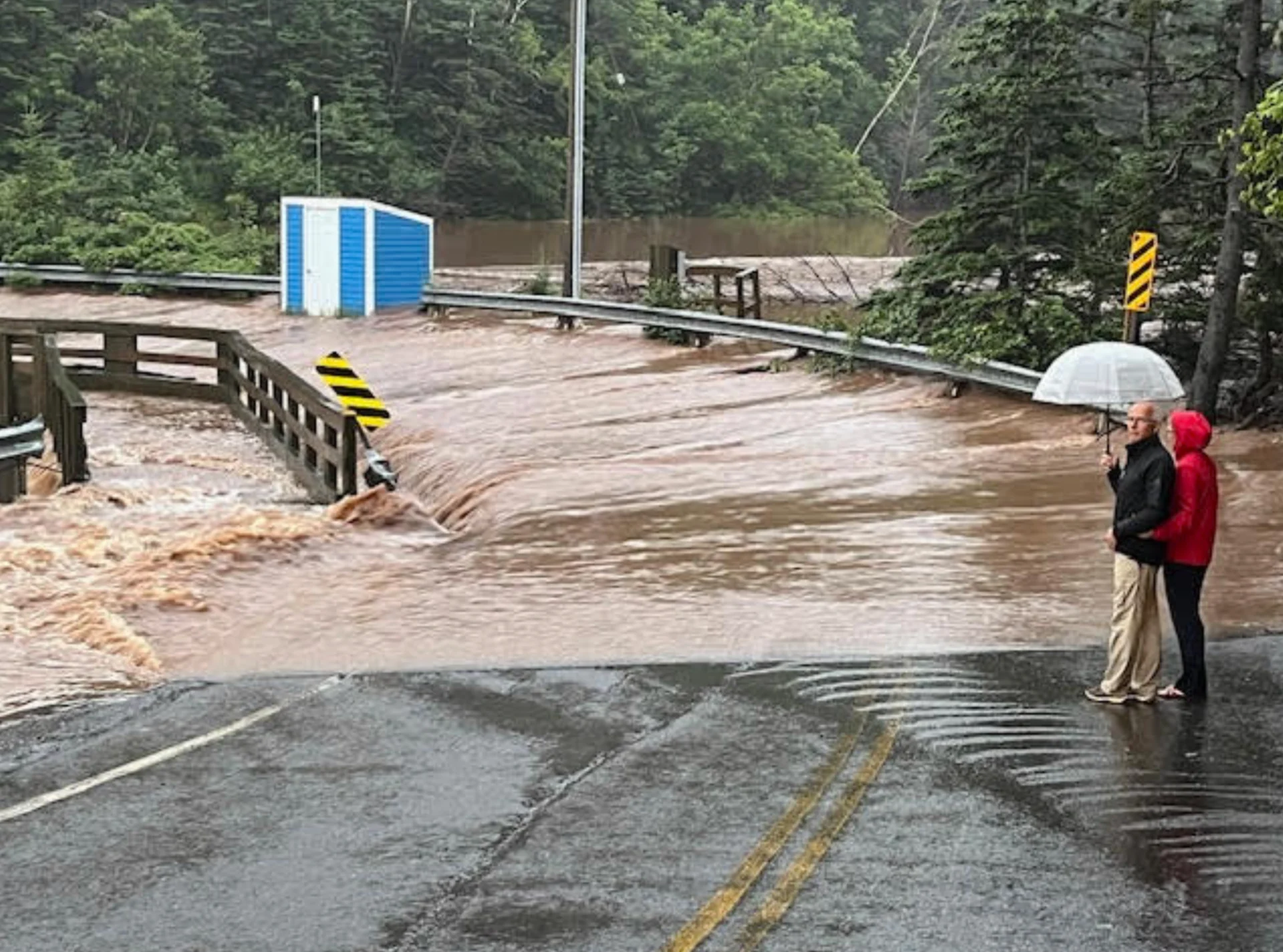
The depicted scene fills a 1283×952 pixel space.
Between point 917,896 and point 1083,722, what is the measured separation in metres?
2.65

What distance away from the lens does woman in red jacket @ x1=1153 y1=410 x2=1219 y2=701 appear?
8.64 metres

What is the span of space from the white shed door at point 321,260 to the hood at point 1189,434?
28675 mm

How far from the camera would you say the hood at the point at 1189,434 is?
8.61m

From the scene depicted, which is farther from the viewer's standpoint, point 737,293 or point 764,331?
point 737,293

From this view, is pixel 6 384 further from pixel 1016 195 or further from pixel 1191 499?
pixel 1191 499

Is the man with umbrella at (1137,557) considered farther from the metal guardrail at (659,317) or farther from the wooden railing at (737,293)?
the wooden railing at (737,293)

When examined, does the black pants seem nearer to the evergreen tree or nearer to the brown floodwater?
the brown floodwater

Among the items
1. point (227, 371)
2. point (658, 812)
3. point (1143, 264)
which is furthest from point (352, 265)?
point (658, 812)

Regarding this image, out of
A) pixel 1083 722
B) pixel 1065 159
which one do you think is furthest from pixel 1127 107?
pixel 1083 722

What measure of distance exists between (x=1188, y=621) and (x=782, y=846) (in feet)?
10.2

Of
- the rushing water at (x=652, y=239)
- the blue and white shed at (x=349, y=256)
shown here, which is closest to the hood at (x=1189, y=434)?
the blue and white shed at (x=349, y=256)

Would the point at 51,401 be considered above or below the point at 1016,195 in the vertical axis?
below

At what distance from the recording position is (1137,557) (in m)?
8.84

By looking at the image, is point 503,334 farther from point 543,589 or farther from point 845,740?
point 845,740
